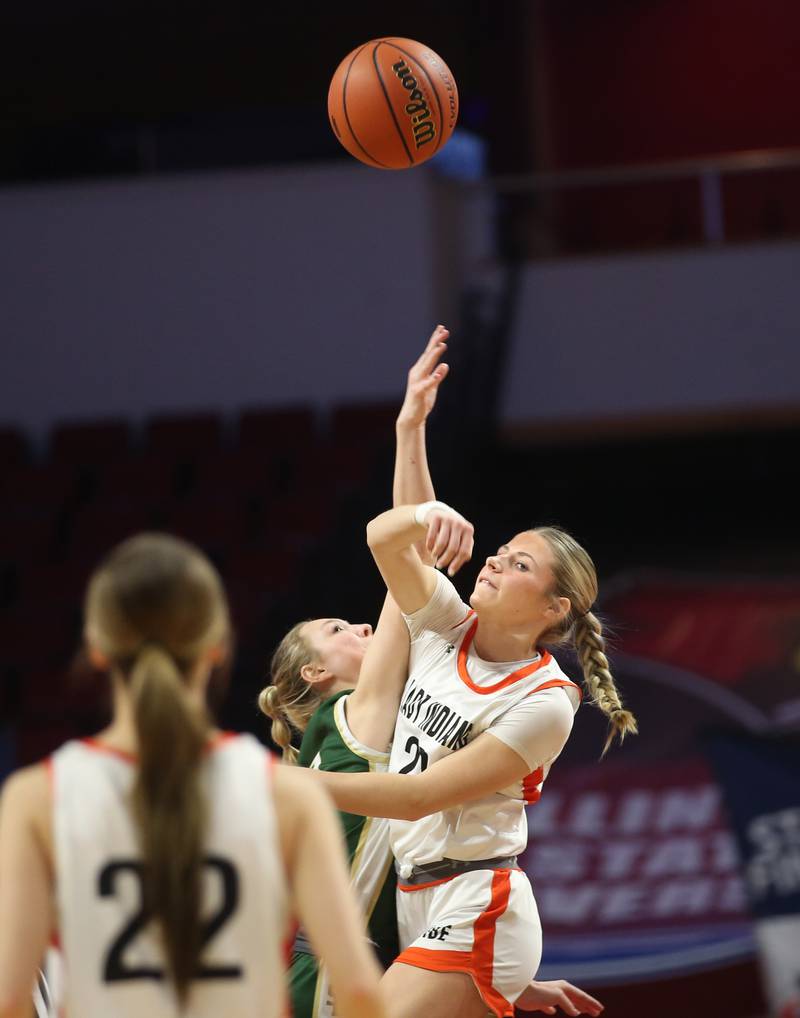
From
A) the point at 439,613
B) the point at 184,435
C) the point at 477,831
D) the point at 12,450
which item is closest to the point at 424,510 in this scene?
the point at 439,613

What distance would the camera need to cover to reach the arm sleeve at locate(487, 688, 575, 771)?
9.32 ft

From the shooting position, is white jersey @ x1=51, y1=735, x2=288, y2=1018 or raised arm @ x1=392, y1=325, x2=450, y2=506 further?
raised arm @ x1=392, y1=325, x2=450, y2=506

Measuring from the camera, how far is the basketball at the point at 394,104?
3842mm

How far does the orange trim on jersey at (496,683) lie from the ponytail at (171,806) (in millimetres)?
1219

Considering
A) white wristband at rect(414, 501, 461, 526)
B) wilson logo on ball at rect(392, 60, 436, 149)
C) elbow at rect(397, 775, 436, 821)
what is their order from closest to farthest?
elbow at rect(397, 775, 436, 821) → white wristband at rect(414, 501, 461, 526) → wilson logo on ball at rect(392, 60, 436, 149)

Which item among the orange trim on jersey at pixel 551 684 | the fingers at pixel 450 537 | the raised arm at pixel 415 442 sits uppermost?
the raised arm at pixel 415 442

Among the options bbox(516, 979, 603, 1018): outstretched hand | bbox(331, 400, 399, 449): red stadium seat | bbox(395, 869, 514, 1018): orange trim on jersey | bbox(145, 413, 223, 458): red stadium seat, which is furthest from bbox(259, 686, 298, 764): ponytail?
bbox(145, 413, 223, 458): red stadium seat

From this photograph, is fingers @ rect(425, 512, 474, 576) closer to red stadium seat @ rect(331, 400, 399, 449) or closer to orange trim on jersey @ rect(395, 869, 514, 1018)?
orange trim on jersey @ rect(395, 869, 514, 1018)

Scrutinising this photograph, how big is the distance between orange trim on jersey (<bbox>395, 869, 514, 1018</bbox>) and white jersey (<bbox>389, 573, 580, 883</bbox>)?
111mm

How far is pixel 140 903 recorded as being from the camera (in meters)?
1.83

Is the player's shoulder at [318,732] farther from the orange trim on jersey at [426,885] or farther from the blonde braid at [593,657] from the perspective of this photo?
the blonde braid at [593,657]

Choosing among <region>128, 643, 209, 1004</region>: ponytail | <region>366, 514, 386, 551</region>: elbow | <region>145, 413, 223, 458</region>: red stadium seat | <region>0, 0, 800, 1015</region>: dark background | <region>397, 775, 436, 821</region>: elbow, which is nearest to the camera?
<region>128, 643, 209, 1004</region>: ponytail

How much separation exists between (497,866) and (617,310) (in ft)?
21.2

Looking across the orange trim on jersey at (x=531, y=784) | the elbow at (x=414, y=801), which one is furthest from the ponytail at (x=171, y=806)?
the orange trim on jersey at (x=531, y=784)
